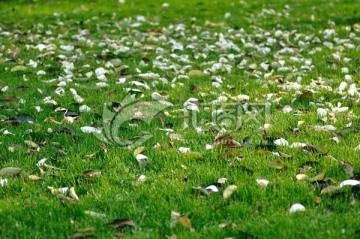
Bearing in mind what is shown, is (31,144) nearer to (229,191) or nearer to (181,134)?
(181,134)

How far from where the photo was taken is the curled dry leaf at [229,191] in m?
3.98

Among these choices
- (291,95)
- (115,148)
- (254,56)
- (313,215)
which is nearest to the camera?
(313,215)

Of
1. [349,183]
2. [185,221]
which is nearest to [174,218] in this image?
[185,221]

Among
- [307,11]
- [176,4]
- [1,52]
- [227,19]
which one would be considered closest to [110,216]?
[1,52]

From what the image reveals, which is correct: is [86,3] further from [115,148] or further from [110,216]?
[110,216]

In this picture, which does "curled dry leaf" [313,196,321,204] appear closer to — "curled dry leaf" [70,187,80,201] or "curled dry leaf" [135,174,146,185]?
"curled dry leaf" [135,174,146,185]

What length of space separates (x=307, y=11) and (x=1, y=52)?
691 centimetres

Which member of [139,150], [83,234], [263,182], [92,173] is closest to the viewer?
[83,234]

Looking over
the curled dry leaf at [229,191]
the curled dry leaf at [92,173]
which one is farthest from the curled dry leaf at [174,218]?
the curled dry leaf at [92,173]

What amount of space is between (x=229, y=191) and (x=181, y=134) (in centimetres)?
135

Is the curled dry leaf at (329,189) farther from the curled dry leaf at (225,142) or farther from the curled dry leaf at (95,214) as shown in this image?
the curled dry leaf at (95,214)

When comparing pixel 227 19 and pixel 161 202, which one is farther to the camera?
pixel 227 19

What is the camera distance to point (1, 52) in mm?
8828

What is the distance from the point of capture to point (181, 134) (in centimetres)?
527
